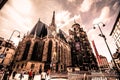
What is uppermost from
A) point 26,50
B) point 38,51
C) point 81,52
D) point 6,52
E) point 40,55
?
point 81,52

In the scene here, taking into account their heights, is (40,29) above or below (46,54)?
above

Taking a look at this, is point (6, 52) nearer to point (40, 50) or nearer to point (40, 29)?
point (40, 50)

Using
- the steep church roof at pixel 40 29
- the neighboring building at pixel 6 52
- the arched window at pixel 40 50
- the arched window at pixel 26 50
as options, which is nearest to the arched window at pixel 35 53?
the arched window at pixel 40 50

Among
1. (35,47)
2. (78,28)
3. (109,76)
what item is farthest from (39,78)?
(78,28)

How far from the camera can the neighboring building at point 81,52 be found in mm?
38375

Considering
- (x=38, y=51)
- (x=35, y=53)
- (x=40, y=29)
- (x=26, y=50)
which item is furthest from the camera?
(x=40, y=29)

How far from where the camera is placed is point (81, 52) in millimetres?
42188

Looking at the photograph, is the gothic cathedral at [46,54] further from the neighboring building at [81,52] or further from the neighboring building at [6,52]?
the neighboring building at [6,52]

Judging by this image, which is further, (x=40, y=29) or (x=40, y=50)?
(x=40, y=29)

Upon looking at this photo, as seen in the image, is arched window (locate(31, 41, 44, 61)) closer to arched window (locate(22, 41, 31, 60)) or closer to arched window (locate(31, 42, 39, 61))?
arched window (locate(31, 42, 39, 61))

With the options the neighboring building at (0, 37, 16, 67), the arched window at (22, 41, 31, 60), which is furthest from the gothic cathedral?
the neighboring building at (0, 37, 16, 67)

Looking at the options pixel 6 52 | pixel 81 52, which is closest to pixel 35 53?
pixel 6 52

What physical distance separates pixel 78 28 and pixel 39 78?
43993 mm

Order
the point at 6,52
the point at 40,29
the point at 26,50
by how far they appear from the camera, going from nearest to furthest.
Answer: the point at 26,50 < the point at 6,52 < the point at 40,29
